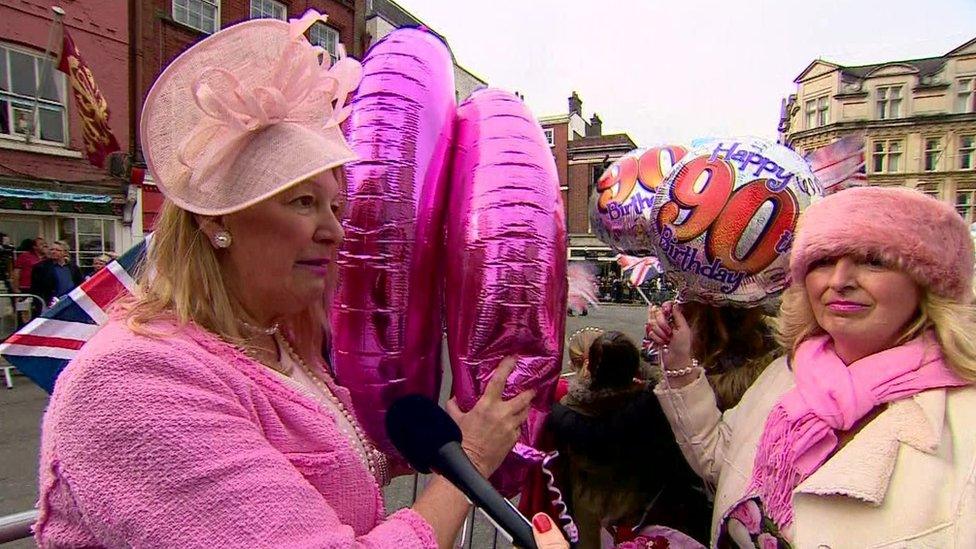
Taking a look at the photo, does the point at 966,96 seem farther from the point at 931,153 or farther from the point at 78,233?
the point at 78,233

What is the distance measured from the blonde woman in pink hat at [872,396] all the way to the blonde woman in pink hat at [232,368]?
710 millimetres

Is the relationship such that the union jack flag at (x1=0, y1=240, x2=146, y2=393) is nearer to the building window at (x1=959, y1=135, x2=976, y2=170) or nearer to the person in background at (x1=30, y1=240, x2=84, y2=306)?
the person in background at (x1=30, y1=240, x2=84, y2=306)

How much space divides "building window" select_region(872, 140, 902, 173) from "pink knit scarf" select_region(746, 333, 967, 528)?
108 ft

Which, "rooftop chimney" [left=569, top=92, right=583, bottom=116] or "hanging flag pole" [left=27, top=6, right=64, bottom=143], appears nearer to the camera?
"hanging flag pole" [left=27, top=6, right=64, bottom=143]

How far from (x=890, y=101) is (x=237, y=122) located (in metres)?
34.3

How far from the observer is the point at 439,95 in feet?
4.63

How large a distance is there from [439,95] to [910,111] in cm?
3385

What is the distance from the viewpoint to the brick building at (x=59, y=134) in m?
10.9

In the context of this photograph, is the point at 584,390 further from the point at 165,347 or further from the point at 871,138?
the point at 871,138

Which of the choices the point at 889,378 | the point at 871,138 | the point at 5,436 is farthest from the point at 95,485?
the point at 871,138

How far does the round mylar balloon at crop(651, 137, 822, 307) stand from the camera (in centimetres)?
181

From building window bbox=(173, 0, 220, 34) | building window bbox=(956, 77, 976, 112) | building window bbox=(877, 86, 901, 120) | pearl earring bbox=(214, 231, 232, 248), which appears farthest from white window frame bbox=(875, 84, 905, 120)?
pearl earring bbox=(214, 231, 232, 248)

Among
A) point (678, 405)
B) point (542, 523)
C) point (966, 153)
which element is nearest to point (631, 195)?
point (678, 405)

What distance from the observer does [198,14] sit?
1391cm
